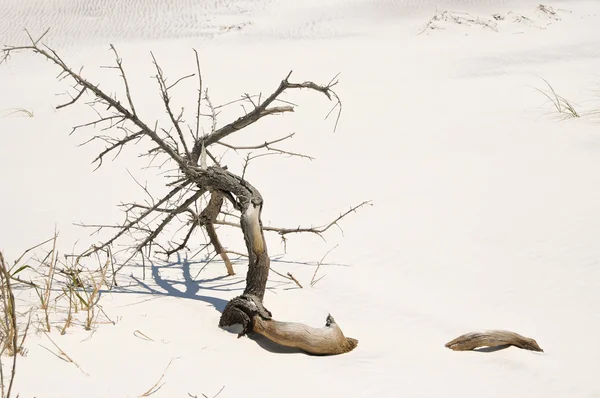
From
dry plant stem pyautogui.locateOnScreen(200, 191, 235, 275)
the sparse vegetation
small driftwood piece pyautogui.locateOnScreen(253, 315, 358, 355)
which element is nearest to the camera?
small driftwood piece pyautogui.locateOnScreen(253, 315, 358, 355)

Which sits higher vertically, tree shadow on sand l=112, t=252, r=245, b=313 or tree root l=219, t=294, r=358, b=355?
tree root l=219, t=294, r=358, b=355

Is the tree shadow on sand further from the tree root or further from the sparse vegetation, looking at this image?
the sparse vegetation

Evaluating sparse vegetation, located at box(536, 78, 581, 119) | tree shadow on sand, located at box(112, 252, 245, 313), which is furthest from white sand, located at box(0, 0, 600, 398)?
sparse vegetation, located at box(536, 78, 581, 119)

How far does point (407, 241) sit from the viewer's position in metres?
4.36

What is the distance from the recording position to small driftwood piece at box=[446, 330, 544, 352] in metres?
3.00

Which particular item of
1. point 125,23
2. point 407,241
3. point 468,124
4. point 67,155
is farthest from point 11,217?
point 125,23

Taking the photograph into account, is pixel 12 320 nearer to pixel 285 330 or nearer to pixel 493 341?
pixel 285 330

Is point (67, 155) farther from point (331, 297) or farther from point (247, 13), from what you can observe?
point (247, 13)

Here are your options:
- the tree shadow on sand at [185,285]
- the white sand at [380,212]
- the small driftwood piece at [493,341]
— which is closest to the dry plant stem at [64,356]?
the white sand at [380,212]

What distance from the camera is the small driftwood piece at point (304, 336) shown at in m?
2.90

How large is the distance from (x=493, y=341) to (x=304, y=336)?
80 cm

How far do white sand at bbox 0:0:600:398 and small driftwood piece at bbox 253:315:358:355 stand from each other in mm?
53

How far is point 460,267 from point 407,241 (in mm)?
468

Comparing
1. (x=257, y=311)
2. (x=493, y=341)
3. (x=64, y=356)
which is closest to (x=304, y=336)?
(x=257, y=311)
